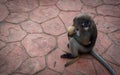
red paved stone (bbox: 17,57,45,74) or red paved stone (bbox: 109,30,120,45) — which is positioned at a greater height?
red paved stone (bbox: 109,30,120,45)

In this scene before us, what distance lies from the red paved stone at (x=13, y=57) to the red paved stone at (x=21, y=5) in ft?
3.09

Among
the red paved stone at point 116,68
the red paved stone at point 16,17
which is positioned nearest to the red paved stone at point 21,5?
the red paved stone at point 16,17

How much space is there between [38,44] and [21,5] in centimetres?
115

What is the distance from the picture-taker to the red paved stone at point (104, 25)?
159 inches

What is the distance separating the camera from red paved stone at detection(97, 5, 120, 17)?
4359 mm

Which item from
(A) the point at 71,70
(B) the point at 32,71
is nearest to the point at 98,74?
(A) the point at 71,70

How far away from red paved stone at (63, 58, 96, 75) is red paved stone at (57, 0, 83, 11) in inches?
53.2

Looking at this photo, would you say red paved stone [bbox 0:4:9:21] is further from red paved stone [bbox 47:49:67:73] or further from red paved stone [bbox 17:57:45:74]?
red paved stone [bbox 47:49:67:73]

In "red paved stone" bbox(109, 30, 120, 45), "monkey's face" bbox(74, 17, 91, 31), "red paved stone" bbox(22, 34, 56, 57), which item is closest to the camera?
"monkey's face" bbox(74, 17, 91, 31)

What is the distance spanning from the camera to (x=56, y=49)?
367 centimetres

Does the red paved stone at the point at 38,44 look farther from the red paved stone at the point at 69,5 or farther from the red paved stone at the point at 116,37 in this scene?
the red paved stone at the point at 116,37

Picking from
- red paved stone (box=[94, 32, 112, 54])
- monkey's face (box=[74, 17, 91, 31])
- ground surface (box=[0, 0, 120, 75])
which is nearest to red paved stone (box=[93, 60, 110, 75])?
ground surface (box=[0, 0, 120, 75])

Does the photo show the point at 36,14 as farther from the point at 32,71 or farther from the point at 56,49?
the point at 32,71

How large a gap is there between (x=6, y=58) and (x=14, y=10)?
1217mm
